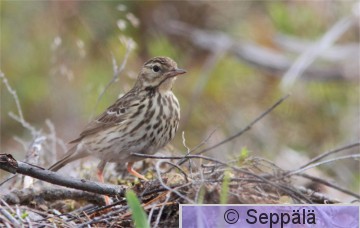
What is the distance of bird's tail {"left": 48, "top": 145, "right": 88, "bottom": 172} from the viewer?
6.61 m

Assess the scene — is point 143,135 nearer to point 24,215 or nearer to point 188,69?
point 24,215

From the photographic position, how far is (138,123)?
6305 mm

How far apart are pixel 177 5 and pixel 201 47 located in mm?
614

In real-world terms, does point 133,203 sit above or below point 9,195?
below

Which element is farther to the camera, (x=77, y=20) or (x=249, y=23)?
(x=249, y=23)

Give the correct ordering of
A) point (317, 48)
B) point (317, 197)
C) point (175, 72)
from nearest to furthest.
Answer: point (317, 197)
point (175, 72)
point (317, 48)

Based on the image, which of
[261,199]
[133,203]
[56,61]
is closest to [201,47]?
[56,61]

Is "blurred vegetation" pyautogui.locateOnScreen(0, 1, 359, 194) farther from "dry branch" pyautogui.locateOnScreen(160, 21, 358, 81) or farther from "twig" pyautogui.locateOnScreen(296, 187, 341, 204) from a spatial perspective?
"twig" pyautogui.locateOnScreen(296, 187, 341, 204)

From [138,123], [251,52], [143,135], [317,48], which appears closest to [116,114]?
[138,123]

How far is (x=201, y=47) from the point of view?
11.3 meters

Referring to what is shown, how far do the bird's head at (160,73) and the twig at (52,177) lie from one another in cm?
148

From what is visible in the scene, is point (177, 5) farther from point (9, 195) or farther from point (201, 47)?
point (9, 195)

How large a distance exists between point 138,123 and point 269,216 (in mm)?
2093

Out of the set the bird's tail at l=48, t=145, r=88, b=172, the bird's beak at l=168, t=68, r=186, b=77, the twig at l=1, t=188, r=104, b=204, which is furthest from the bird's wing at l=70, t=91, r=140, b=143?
the twig at l=1, t=188, r=104, b=204
